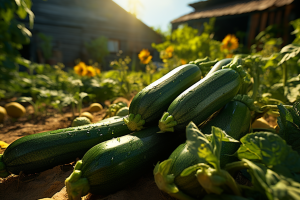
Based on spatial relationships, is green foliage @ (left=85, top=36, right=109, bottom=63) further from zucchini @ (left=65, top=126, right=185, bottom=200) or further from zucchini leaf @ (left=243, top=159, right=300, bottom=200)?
zucchini leaf @ (left=243, top=159, right=300, bottom=200)

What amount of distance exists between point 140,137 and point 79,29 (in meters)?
11.3

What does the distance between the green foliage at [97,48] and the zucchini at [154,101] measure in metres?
10.1

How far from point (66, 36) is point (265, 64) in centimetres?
1071

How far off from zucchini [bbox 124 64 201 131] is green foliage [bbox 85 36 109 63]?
10069 mm

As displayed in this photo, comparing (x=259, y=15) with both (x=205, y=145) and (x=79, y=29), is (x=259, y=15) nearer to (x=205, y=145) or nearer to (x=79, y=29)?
(x=79, y=29)

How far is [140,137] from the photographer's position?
1262 mm

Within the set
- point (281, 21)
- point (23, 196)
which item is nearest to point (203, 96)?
point (23, 196)

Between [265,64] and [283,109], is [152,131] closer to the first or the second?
[283,109]

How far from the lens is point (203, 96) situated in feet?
4.02

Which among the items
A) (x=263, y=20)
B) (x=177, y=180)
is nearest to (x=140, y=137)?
(x=177, y=180)

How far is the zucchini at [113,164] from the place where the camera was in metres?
1.02

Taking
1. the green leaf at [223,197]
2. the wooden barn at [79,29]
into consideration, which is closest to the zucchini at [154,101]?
the green leaf at [223,197]

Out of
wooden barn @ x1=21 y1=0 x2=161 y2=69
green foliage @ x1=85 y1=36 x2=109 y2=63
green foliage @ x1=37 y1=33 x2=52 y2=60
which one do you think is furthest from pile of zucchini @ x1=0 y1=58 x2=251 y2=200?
green foliage @ x1=85 y1=36 x2=109 y2=63

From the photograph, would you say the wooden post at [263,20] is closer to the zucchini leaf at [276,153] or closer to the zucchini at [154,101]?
the zucchini at [154,101]
